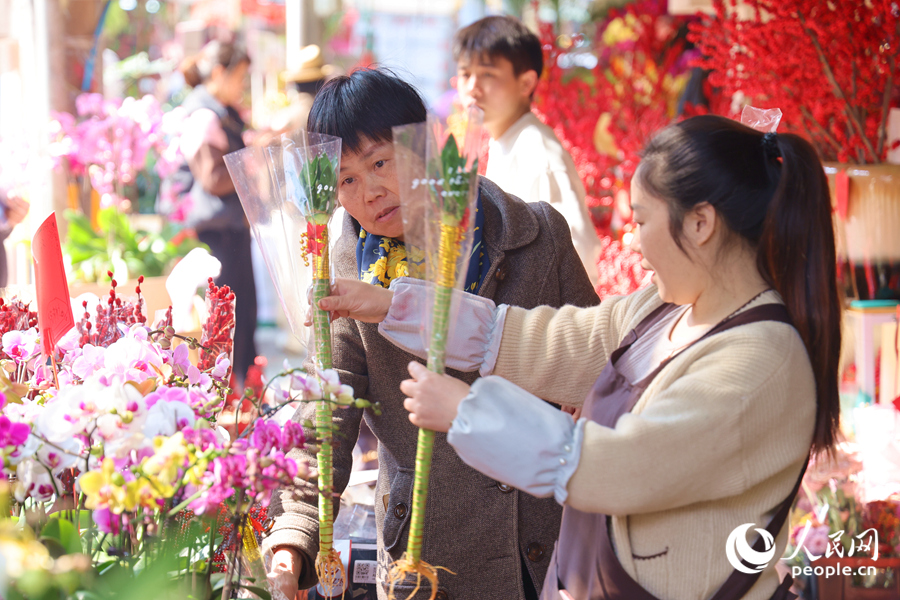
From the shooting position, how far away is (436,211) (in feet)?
3.34

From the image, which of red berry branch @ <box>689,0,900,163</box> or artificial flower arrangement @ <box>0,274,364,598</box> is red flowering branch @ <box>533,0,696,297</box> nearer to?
red berry branch @ <box>689,0,900,163</box>

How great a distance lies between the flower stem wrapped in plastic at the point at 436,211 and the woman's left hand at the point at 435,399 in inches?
1.5

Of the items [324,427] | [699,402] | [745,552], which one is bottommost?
[745,552]

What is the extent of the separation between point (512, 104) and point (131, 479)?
2.42m

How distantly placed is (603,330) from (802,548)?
1.25 meters

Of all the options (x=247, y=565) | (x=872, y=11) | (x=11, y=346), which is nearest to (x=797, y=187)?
(x=247, y=565)

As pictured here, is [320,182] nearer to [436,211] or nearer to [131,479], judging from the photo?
[436,211]

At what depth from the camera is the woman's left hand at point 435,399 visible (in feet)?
3.20

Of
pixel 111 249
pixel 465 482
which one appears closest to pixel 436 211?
pixel 465 482

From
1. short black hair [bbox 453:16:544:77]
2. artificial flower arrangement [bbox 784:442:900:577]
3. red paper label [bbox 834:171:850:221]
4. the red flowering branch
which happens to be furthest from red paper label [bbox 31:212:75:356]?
the red flowering branch

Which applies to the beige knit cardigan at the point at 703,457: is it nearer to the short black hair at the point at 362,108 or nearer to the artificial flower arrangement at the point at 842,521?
the short black hair at the point at 362,108

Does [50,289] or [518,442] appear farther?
[50,289]

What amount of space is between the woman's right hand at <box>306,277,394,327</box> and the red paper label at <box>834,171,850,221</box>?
1.77 m

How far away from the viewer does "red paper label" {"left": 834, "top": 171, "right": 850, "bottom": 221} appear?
242 centimetres
